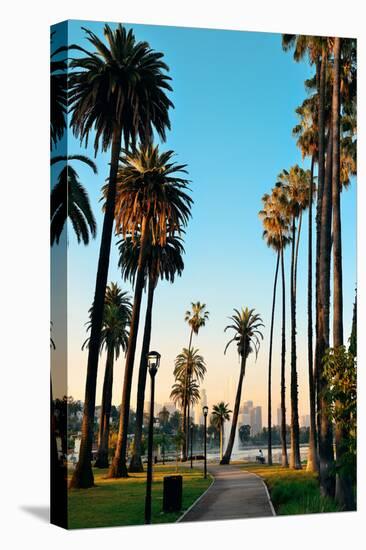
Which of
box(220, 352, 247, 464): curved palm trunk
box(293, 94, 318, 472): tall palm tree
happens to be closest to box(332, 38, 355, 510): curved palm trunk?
box(293, 94, 318, 472): tall palm tree

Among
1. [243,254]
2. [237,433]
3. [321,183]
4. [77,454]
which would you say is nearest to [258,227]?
[243,254]

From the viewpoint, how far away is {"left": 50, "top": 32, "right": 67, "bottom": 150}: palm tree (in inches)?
665

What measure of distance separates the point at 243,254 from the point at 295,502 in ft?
12.1

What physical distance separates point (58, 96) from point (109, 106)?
865mm

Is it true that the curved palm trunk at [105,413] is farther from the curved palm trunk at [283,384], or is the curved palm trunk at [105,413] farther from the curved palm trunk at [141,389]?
the curved palm trunk at [283,384]

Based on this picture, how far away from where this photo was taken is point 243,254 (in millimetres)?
18672

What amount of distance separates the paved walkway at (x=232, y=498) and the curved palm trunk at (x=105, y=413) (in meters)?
1.42

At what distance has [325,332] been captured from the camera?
63.7 feet

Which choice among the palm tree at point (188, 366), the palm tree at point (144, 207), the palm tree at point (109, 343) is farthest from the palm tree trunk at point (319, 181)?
the palm tree at point (109, 343)

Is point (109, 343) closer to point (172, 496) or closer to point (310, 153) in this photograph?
point (172, 496)

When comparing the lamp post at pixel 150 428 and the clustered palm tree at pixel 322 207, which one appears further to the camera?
the clustered palm tree at pixel 322 207

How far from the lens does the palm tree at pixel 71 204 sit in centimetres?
1666

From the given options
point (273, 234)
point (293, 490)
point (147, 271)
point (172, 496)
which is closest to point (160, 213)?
point (147, 271)

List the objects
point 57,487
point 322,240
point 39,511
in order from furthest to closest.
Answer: point 322,240
point 39,511
point 57,487
